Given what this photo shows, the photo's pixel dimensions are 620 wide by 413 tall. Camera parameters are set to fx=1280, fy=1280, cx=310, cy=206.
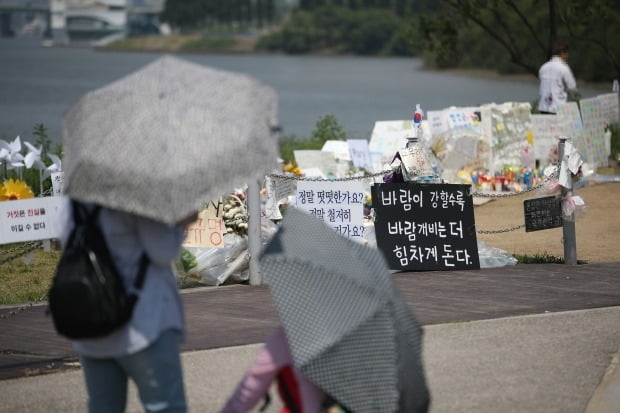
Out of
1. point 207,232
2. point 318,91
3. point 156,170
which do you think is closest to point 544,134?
point 207,232

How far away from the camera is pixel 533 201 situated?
33.9ft

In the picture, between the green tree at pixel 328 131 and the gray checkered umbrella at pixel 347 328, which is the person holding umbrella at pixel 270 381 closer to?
the gray checkered umbrella at pixel 347 328

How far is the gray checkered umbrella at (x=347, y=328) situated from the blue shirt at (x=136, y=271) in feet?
1.24

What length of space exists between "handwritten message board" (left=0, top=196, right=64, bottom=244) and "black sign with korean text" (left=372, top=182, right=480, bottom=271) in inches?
113

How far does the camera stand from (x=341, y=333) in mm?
4582

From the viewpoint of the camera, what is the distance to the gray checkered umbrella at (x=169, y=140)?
172 inches

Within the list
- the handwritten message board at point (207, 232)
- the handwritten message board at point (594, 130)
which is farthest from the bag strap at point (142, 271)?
the handwritten message board at point (594, 130)

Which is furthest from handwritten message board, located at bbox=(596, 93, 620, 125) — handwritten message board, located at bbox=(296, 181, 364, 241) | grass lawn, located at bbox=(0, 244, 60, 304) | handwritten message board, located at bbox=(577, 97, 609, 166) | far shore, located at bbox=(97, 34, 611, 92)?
far shore, located at bbox=(97, 34, 611, 92)

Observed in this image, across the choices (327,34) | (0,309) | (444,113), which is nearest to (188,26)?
(327,34)

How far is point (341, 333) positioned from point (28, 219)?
13.8ft

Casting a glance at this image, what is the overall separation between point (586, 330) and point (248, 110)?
13.1 feet

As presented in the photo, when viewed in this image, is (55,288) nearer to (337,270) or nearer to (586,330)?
(337,270)

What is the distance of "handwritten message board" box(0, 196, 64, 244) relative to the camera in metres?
8.21

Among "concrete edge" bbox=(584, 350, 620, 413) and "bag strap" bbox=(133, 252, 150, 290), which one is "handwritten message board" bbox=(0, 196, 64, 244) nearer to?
"concrete edge" bbox=(584, 350, 620, 413)
